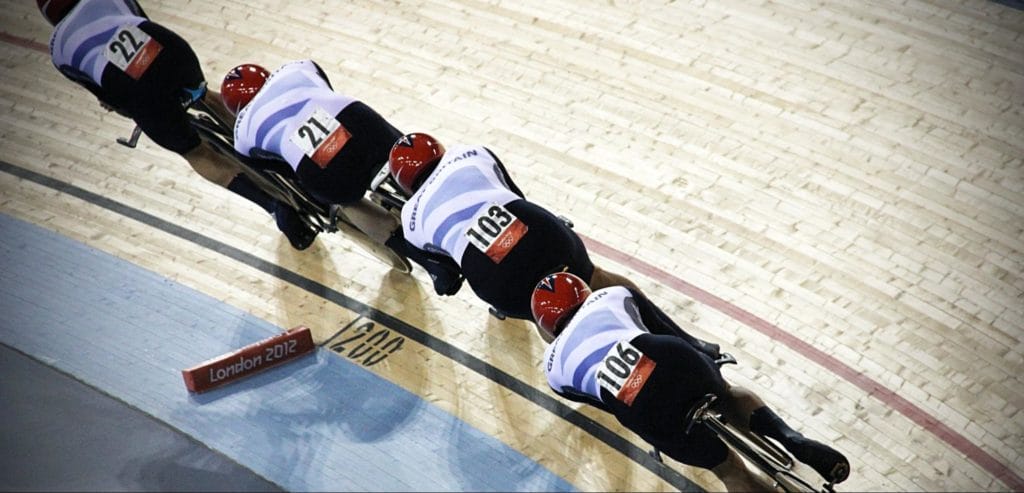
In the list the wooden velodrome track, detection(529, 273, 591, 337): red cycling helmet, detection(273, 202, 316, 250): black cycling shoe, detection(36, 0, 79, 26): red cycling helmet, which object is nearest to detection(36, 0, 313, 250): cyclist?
detection(36, 0, 79, 26): red cycling helmet

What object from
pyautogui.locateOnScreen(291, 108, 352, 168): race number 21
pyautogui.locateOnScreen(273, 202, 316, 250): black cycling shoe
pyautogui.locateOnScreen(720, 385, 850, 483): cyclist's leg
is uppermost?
pyautogui.locateOnScreen(291, 108, 352, 168): race number 21

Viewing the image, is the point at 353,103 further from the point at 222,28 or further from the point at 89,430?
the point at 222,28

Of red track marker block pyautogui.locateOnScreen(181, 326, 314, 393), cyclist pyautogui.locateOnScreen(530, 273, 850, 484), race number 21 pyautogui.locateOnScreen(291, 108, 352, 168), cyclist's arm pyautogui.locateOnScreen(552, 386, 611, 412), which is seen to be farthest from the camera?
red track marker block pyautogui.locateOnScreen(181, 326, 314, 393)

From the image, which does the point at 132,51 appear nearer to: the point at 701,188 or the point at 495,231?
the point at 495,231

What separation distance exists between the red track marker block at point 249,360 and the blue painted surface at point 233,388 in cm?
4

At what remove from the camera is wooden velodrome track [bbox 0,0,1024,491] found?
14.4 ft

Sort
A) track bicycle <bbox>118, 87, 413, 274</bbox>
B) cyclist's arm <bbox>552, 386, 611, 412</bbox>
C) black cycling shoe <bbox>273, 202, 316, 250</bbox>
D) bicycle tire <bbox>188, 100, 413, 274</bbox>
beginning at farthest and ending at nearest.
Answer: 1. black cycling shoe <bbox>273, 202, 316, 250</bbox>
2. bicycle tire <bbox>188, 100, 413, 274</bbox>
3. track bicycle <bbox>118, 87, 413, 274</bbox>
4. cyclist's arm <bbox>552, 386, 611, 412</bbox>

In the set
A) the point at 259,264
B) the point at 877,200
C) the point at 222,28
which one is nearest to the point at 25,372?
the point at 259,264

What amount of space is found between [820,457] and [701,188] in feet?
6.64

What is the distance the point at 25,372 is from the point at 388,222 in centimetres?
174

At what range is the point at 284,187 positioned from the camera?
16.1 ft

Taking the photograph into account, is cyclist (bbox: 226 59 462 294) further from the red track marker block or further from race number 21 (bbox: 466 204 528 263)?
the red track marker block

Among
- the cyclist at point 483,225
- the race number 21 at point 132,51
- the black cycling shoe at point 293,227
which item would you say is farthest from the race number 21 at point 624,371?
the race number 21 at point 132,51

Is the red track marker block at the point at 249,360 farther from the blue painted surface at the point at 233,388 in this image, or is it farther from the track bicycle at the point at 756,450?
the track bicycle at the point at 756,450
